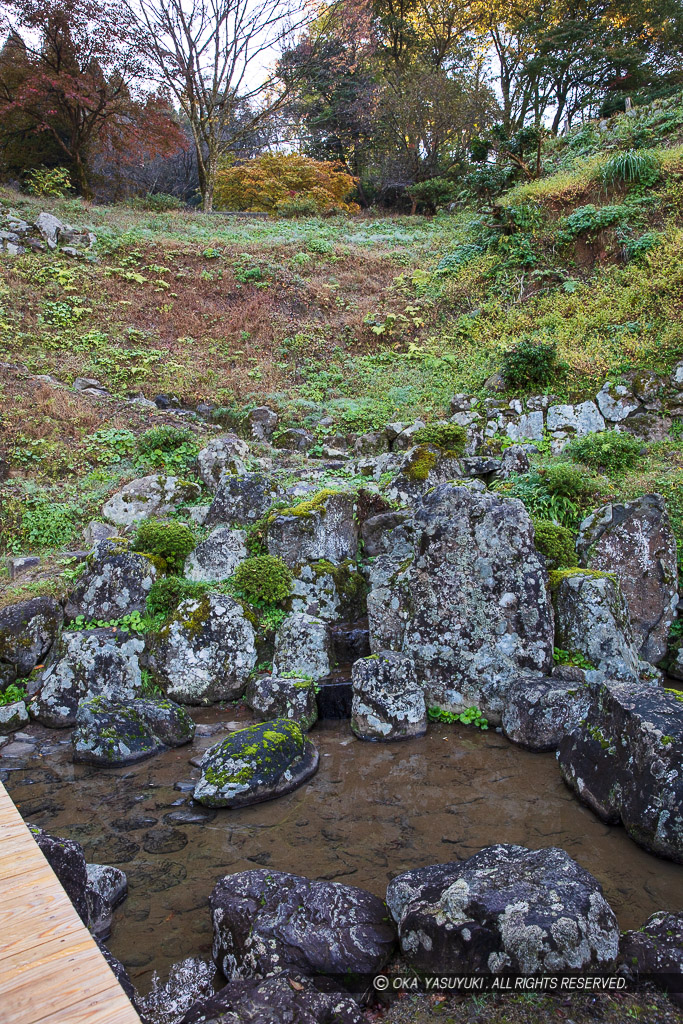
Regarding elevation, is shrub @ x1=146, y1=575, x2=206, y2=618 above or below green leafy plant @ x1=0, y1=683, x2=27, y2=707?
above

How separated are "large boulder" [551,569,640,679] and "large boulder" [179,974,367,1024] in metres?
4.27

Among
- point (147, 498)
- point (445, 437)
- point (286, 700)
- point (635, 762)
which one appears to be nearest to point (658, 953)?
point (635, 762)

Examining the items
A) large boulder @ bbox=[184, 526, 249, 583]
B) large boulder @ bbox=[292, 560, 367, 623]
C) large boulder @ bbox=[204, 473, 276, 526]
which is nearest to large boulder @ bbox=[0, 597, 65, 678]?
large boulder @ bbox=[184, 526, 249, 583]

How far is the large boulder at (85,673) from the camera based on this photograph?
6496 millimetres

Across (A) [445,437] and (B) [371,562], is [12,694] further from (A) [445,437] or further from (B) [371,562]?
(A) [445,437]

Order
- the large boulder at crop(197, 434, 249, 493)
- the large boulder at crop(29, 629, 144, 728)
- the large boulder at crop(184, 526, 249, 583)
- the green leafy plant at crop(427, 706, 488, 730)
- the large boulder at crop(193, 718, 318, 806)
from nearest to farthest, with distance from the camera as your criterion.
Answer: the large boulder at crop(193, 718, 318, 806), the green leafy plant at crop(427, 706, 488, 730), the large boulder at crop(29, 629, 144, 728), the large boulder at crop(184, 526, 249, 583), the large boulder at crop(197, 434, 249, 493)

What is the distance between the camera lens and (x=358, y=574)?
7734 millimetres

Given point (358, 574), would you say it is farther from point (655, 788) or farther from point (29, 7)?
point (29, 7)

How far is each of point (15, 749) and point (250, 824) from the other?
9.68 ft

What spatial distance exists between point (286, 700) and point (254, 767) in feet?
3.95

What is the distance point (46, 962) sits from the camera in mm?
1976

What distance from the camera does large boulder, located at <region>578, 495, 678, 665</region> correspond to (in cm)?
694

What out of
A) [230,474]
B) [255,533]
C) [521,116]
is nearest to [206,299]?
[230,474]

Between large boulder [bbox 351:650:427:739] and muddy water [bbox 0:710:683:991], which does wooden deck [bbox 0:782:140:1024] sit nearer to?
muddy water [bbox 0:710:683:991]
